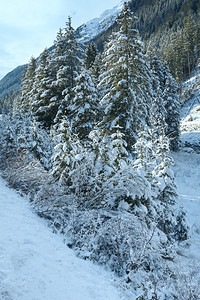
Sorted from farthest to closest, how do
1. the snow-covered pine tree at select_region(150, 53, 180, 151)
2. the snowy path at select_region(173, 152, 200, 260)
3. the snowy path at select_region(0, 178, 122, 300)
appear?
the snow-covered pine tree at select_region(150, 53, 180, 151) < the snowy path at select_region(173, 152, 200, 260) < the snowy path at select_region(0, 178, 122, 300)

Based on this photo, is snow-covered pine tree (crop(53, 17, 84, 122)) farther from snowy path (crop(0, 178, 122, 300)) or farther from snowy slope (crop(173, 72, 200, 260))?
snowy path (crop(0, 178, 122, 300))

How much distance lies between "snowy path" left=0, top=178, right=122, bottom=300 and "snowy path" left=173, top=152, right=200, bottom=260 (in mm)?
7095

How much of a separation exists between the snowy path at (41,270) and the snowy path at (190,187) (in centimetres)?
709

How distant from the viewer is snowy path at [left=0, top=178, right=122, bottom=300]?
2.23m

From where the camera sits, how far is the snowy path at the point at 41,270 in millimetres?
2232

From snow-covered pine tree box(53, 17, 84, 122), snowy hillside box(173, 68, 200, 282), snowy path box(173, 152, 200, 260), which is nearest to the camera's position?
snowy hillside box(173, 68, 200, 282)

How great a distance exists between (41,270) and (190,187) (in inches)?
649

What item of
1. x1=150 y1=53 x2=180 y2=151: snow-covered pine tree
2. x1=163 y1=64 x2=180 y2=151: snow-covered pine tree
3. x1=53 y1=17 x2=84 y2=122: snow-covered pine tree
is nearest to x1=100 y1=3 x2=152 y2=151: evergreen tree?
x1=53 y1=17 x2=84 y2=122: snow-covered pine tree

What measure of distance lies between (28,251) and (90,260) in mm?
1282

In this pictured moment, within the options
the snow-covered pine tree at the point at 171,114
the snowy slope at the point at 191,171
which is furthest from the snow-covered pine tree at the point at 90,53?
the snowy slope at the point at 191,171

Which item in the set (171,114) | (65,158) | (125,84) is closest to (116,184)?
(65,158)

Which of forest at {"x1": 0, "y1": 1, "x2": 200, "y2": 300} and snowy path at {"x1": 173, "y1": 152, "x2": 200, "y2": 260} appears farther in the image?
snowy path at {"x1": 173, "y1": 152, "x2": 200, "y2": 260}

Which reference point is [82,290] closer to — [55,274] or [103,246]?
[55,274]

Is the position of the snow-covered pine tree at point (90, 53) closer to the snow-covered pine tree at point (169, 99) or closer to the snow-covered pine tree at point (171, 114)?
the snow-covered pine tree at point (169, 99)
